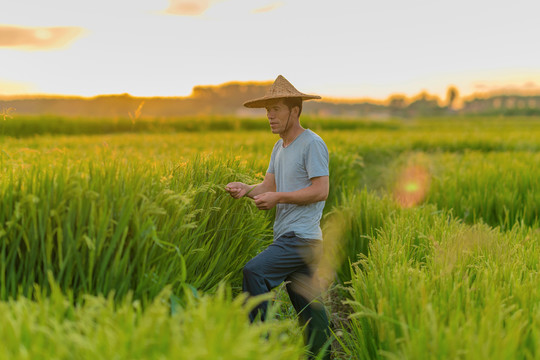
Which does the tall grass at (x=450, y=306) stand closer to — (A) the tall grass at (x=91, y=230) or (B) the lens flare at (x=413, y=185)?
(A) the tall grass at (x=91, y=230)

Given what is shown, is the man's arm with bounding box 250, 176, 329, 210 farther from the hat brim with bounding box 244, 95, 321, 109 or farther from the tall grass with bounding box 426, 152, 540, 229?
Answer: the tall grass with bounding box 426, 152, 540, 229

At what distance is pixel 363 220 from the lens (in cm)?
467

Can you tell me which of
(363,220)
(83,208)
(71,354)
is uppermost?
(83,208)

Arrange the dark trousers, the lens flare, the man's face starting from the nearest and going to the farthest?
the dark trousers, the man's face, the lens flare

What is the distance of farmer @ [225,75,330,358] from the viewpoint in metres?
3.11

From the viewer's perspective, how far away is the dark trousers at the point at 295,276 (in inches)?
116

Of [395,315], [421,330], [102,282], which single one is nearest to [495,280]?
[395,315]

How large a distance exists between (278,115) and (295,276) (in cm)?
124

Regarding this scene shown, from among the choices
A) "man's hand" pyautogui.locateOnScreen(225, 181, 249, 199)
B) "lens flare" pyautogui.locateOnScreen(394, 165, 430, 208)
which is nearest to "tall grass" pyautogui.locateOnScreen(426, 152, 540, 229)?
"lens flare" pyautogui.locateOnScreen(394, 165, 430, 208)

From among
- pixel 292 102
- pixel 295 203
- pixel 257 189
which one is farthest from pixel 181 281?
pixel 292 102

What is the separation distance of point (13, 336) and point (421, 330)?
158 cm

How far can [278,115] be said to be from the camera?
3.34 metres

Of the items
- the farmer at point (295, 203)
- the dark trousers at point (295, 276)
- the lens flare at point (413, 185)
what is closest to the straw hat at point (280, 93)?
the farmer at point (295, 203)

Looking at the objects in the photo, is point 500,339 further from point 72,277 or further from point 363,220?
point 363,220
